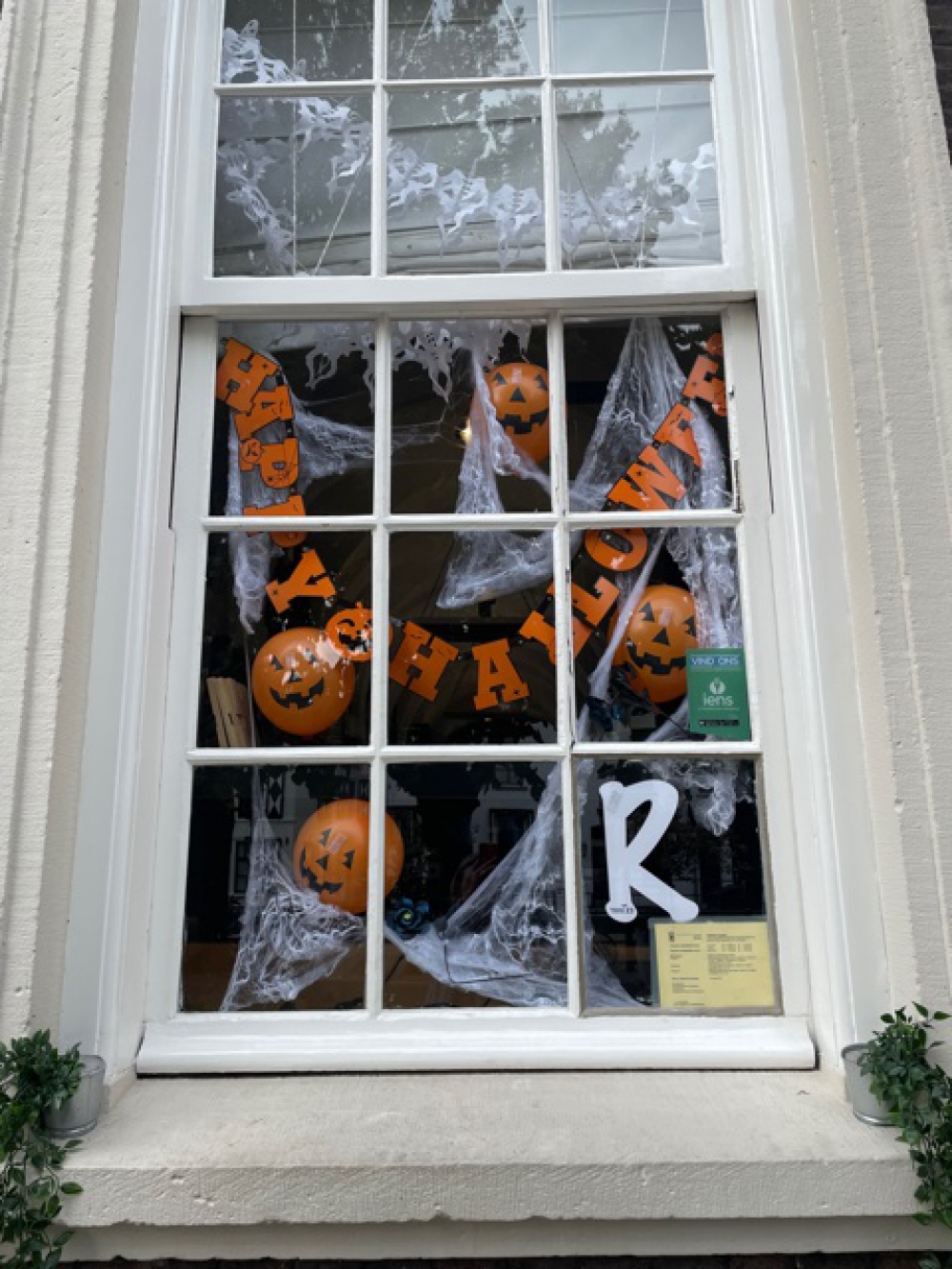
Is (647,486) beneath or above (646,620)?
above

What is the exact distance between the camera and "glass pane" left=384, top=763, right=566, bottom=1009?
208 centimetres

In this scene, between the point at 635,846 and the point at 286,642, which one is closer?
the point at 635,846

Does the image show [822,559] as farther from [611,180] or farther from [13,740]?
[13,740]

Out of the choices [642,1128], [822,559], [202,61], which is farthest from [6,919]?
[202,61]

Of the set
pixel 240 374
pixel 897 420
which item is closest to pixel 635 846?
pixel 897 420

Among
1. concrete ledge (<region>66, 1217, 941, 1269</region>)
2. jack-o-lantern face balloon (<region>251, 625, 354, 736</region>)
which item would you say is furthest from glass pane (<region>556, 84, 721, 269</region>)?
concrete ledge (<region>66, 1217, 941, 1269</region>)

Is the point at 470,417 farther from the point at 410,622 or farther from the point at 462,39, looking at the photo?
the point at 462,39

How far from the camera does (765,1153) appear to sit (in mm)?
1606

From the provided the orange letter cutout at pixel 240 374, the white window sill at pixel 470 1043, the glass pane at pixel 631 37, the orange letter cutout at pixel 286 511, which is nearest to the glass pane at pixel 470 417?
the orange letter cutout at pixel 286 511

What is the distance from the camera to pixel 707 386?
7.86 ft

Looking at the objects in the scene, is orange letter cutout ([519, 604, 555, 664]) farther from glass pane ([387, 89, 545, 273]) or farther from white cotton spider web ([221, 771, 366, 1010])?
glass pane ([387, 89, 545, 273])

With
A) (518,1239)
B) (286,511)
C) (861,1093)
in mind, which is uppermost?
(286,511)

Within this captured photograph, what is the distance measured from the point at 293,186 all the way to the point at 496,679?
1.50 metres

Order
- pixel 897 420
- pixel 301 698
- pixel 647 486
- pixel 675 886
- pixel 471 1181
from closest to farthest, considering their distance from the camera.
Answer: pixel 471 1181
pixel 897 420
pixel 675 886
pixel 301 698
pixel 647 486
